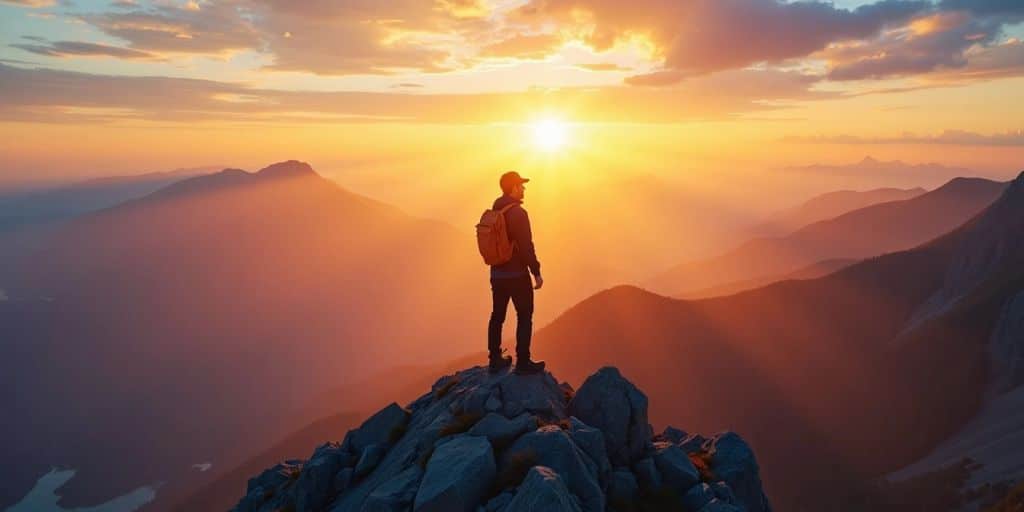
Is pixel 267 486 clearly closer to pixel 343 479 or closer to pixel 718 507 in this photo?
pixel 343 479

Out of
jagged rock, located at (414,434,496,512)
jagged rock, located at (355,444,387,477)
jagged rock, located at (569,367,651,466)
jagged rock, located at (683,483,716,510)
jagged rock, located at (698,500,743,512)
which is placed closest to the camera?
jagged rock, located at (414,434,496,512)

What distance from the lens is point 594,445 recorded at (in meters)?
14.4

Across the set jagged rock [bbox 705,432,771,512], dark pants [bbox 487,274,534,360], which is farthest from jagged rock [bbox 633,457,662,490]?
dark pants [bbox 487,274,534,360]

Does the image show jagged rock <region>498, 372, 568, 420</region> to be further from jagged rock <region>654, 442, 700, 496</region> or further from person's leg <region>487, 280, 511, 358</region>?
jagged rock <region>654, 442, 700, 496</region>

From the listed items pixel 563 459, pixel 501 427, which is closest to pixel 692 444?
pixel 563 459

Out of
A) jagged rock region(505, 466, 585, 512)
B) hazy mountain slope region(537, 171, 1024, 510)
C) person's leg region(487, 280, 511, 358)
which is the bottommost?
hazy mountain slope region(537, 171, 1024, 510)

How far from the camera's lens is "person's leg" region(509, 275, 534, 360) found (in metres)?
15.8

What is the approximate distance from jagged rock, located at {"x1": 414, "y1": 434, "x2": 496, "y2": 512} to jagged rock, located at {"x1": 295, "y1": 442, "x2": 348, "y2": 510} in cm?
663

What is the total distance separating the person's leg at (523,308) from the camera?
15.8 metres

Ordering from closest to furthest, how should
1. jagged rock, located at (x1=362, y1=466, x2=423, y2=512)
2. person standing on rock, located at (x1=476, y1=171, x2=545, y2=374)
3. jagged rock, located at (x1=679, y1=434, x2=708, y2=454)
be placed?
1. jagged rock, located at (x1=362, y1=466, x2=423, y2=512)
2. person standing on rock, located at (x1=476, y1=171, x2=545, y2=374)
3. jagged rock, located at (x1=679, y1=434, x2=708, y2=454)

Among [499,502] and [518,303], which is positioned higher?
[518,303]

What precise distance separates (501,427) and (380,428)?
289 inches

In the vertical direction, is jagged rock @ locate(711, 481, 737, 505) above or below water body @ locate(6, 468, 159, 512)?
above

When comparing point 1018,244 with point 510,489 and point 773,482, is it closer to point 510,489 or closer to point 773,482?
point 773,482
